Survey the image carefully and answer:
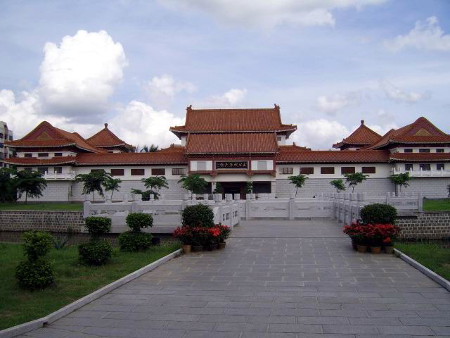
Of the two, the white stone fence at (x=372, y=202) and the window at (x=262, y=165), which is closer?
the white stone fence at (x=372, y=202)

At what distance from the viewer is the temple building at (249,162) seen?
4144 centimetres

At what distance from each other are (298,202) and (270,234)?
7178 millimetres

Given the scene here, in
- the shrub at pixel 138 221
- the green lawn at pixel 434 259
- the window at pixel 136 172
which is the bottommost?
the green lawn at pixel 434 259

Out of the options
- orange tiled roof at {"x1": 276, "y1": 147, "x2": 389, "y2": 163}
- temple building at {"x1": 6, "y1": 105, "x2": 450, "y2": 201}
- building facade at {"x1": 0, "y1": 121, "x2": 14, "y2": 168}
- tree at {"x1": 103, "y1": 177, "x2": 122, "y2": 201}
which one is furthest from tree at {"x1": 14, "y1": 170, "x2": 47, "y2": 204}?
building facade at {"x1": 0, "y1": 121, "x2": 14, "y2": 168}

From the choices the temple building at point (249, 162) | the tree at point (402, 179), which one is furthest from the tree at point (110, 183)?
the tree at point (402, 179)

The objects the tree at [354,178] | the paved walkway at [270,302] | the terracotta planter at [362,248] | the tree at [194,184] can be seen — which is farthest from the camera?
the tree at [354,178]

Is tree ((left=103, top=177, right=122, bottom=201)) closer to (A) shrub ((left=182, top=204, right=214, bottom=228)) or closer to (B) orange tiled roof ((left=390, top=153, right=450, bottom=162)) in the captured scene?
(B) orange tiled roof ((left=390, top=153, right=450, bottom=162))

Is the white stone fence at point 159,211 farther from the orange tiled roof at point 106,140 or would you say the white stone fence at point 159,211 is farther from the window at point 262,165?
the orange tiled roof at point 106,140

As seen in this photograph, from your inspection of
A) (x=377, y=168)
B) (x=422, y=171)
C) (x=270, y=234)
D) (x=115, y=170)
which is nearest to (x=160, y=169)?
(x=115, y=170)

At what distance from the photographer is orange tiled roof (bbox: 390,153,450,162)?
1601 inches

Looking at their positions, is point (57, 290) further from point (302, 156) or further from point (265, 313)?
point (302, 156)

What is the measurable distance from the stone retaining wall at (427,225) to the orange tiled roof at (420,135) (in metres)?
21.0

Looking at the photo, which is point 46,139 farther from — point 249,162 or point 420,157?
point 420,157

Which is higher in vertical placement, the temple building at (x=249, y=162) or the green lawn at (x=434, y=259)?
the temple building at (x=249, y=162)
